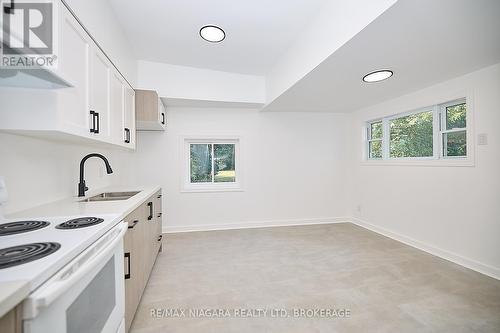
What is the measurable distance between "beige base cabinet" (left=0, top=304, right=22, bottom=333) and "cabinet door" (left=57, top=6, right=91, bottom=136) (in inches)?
39.9

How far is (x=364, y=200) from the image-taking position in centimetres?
426

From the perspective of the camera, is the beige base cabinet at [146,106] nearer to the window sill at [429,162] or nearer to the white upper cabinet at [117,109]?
the white upper cabinet at [117,109]

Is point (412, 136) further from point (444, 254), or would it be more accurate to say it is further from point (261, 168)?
point (261, 168)

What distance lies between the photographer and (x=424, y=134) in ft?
10.7

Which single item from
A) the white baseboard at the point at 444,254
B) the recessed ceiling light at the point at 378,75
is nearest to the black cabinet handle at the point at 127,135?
the recessed ceiling light at the point at 378,75

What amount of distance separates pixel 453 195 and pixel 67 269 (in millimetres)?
3686

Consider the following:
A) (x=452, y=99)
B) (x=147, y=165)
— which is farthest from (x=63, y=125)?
(x=452, y=99)

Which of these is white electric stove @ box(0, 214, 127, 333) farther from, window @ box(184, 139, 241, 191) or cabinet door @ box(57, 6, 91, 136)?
window @ box(184, 139, 241, 191)

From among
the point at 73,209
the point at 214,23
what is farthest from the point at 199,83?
the point at 73,209

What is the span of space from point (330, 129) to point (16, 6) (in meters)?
4.49

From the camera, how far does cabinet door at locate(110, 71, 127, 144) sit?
209 cm

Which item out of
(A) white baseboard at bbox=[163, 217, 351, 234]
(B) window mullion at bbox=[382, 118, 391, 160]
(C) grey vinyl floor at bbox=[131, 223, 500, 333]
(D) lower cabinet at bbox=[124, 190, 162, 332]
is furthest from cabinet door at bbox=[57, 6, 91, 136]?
(B) window mullion at bbox=[382, 118, 391, 160]

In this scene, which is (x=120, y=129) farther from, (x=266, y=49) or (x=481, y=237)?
(x=481, y=237)

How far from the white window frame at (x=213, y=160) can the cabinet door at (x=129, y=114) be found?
1.28m
